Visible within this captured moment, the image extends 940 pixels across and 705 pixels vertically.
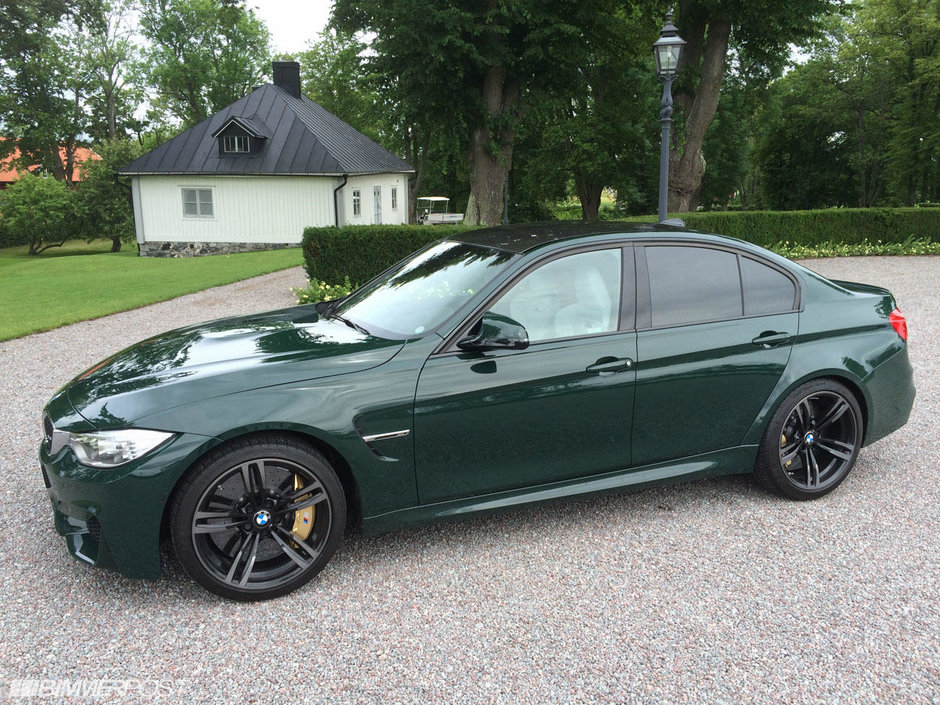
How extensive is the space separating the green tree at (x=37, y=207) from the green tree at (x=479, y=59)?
25860 millimetres

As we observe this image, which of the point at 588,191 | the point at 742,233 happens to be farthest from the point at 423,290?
the point at 588,191

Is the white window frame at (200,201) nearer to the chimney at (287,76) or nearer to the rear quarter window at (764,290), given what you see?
the chimney at (287,76)

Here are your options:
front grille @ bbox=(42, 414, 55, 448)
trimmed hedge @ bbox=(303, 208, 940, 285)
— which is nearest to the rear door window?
front grille @ bbox=(42, 414, 55, 448)

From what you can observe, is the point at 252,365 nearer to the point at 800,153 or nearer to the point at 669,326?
the point at 669,326

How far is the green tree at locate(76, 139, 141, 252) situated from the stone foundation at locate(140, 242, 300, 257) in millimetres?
10407

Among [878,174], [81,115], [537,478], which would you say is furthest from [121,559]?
[81,115]

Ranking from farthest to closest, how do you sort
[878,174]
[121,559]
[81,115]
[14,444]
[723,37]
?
[81,115]
[878,174]
[723,37]
[14,444]
[121,559]

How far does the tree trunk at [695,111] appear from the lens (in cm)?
1980

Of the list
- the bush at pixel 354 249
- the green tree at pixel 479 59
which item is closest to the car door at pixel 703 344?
the bush at pixel 354 249

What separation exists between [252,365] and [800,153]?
45702 mm

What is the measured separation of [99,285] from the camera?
56.2 feet

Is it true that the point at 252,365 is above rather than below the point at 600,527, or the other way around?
above

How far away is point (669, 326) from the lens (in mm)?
4125

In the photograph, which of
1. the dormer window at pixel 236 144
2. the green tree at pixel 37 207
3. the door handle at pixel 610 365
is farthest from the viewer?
the green tree at pixel 37 207
